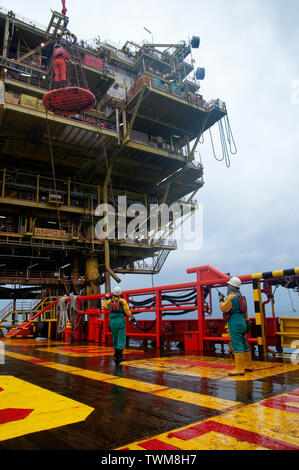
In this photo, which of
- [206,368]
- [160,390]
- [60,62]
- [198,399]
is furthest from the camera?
[60,62]

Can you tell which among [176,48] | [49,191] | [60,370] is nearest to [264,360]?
[60,370]

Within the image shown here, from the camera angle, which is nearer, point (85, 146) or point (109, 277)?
point (85, 146)

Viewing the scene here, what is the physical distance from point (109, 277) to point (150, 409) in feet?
83.1

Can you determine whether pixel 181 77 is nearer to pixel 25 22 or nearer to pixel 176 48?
pixel 176 48

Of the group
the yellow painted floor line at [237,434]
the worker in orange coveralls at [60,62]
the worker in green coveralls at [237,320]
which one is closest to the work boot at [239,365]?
the worker in green coveralls at [237,320]

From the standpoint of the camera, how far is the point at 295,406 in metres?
3.02

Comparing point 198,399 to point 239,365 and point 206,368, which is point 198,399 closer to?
point 239,365

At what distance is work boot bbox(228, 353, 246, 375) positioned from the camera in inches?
185

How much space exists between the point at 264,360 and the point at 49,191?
74.8ft

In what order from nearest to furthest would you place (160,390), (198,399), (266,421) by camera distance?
1. (266,421)
2. (198,399)
3. (160,390)

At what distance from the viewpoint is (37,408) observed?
122 inches

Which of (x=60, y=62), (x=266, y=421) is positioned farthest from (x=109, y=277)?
(x=266, y=421)

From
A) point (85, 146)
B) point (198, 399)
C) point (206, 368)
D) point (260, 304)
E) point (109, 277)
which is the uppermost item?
point (85, 146)

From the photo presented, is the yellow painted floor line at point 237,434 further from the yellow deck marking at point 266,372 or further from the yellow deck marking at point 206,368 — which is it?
the yellow deck marking at point 206,368
